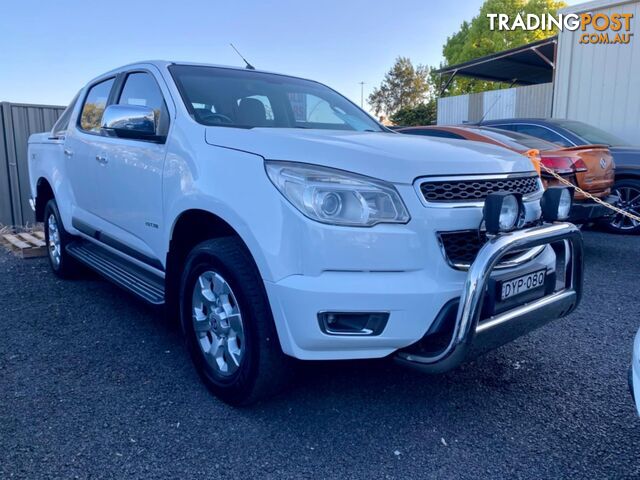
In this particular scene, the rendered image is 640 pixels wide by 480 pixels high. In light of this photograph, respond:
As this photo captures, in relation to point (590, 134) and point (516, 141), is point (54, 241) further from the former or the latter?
point (590, 134)

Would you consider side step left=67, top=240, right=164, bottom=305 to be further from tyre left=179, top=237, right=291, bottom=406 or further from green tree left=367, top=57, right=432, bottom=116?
green tree left=367, top=57, right=432, bottom=116

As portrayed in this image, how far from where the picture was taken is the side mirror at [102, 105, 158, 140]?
120 inches

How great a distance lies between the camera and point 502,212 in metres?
2.32

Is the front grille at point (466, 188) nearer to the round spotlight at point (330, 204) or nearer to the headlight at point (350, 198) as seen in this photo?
the headlight at point (350, 198)

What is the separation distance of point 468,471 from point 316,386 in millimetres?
965

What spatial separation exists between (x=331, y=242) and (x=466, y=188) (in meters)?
0.69

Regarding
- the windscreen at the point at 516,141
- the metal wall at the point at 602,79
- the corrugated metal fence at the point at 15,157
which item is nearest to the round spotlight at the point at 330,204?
the windscreen at the point at 516,141

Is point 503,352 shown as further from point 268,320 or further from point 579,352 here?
point 268,320

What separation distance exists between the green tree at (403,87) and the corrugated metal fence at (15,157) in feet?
143

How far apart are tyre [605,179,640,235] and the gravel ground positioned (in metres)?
4.23

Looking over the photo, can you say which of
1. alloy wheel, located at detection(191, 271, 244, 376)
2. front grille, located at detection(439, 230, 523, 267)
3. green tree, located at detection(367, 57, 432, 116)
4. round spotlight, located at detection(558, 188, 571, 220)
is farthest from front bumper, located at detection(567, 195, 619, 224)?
green tree, located at detection(367, 57, 432, 116)

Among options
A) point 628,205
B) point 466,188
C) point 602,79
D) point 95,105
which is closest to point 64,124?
point 95,105

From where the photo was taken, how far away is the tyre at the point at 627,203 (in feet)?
24.0

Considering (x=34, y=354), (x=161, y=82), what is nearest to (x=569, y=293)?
(x=161, y=82)
